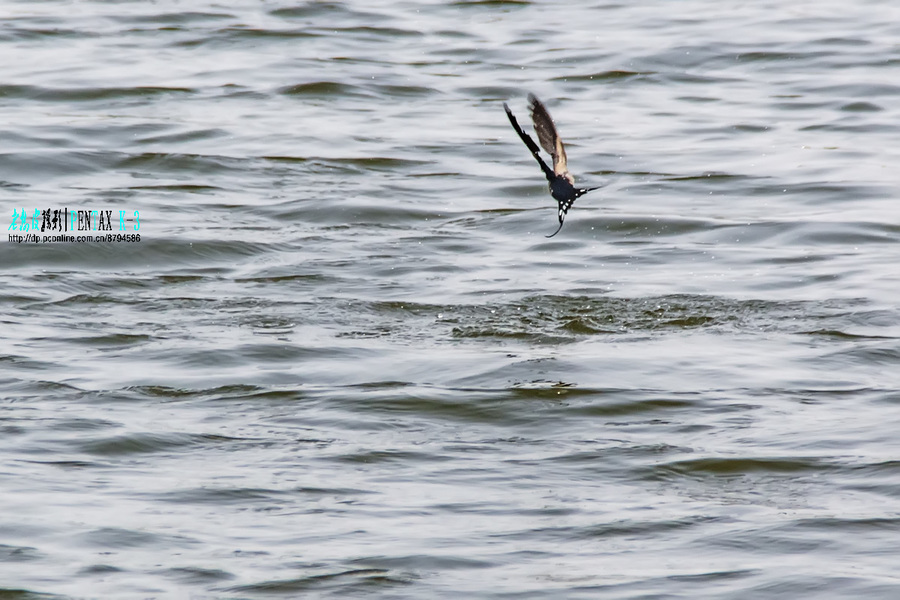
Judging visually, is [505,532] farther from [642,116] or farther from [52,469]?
[642,116]

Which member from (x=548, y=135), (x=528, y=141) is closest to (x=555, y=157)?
(x=548, y=135)

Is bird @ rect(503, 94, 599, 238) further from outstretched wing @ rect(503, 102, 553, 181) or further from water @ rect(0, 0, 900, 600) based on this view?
water @ rect(0, 0, 900, 600)

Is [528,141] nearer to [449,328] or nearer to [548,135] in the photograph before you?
[548,135]

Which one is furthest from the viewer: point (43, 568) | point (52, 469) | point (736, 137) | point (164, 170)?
point (736, 137)

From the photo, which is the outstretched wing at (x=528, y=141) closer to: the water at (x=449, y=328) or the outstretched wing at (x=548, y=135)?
the outstretched wing at (x=548, y=135)

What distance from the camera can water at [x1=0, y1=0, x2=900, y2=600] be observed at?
4.46 meters

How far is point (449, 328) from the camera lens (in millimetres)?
6762

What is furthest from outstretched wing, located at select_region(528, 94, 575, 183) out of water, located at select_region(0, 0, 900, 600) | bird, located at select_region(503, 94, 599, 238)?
water, located at select_region(0, 0, 900, 600)

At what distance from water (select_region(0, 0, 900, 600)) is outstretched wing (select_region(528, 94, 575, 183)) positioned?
84 cm

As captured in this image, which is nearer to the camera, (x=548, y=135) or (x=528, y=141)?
(x=528, y=141)

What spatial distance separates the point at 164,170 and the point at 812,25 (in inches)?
282

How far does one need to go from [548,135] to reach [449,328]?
1345 mm

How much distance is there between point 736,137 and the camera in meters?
10.7

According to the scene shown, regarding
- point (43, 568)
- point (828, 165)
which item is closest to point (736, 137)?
point (828, 165)
